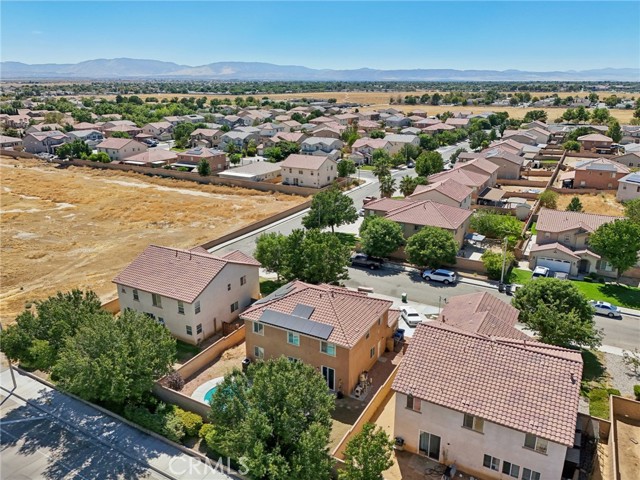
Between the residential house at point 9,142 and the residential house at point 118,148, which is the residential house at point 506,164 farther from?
the residential house at point 9,142

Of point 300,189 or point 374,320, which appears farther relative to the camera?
point 300,189

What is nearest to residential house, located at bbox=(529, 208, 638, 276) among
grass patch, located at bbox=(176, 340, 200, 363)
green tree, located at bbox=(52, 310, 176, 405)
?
grass patch, located at bbox=(176, 340, 200, 363)

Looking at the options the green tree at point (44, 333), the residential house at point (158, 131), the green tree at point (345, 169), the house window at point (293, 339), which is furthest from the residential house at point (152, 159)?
the house window at point (293, 339)

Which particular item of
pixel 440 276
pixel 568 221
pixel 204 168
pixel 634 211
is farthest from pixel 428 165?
pixel 204 168

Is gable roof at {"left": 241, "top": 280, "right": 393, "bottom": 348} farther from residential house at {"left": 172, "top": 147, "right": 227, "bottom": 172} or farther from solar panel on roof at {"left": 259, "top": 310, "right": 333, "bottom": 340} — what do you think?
residential house at {"left": 172, "top": 147, "right": 227, "bottom": 172}

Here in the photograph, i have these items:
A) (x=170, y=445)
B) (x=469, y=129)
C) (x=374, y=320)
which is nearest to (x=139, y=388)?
(x=170, y=445)

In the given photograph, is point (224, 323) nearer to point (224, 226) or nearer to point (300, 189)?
point (224, 226)
